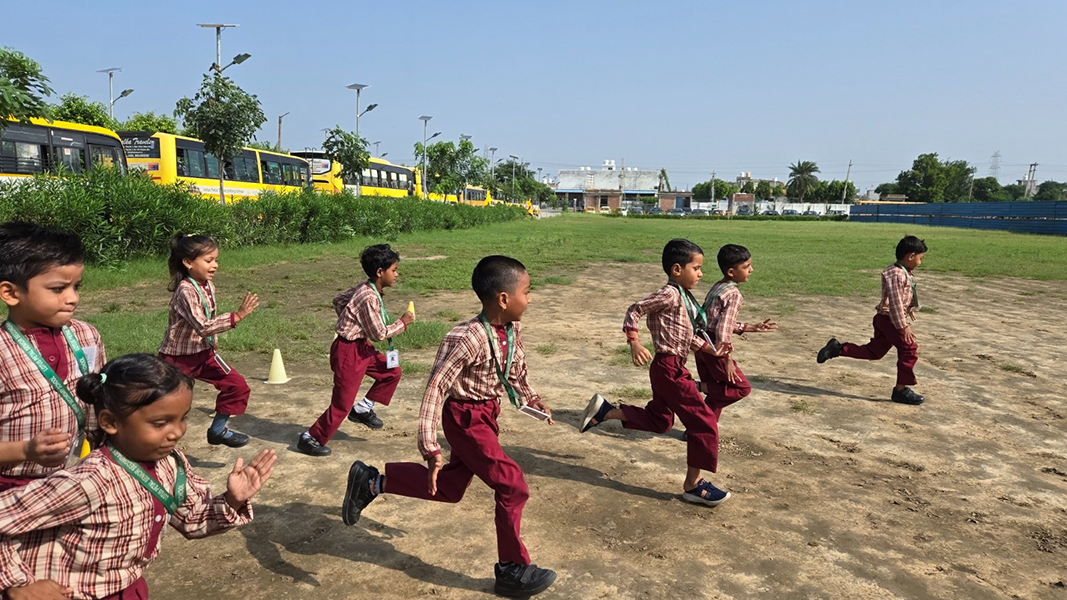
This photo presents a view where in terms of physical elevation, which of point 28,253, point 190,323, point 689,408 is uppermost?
point 28,253

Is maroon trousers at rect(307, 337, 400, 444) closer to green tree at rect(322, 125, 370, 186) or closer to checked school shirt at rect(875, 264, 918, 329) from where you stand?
checked school shirt at rect(875, 264, 918, 329)

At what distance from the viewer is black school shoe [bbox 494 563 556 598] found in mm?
3109

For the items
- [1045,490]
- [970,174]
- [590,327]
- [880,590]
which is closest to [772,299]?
[590,327]

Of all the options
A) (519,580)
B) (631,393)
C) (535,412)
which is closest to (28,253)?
(535,412)

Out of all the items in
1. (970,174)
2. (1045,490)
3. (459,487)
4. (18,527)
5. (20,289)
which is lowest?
(1045,490)

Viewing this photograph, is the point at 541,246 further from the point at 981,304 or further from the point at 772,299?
the point at 981,304

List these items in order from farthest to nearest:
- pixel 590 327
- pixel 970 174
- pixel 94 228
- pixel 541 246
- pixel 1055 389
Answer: pixel 970 174 → pixel 541 246 → pixel 94 228 → pixel 590 327 → pixel 1055 389

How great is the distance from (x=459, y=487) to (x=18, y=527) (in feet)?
6.12

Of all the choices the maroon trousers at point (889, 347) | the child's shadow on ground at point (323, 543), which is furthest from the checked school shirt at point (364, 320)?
the maroon trousers at point (889, 347)

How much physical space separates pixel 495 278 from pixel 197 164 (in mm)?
25643

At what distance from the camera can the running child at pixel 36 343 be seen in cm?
236

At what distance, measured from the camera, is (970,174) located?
364 feet

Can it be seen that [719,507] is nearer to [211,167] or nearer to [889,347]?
[889,347]

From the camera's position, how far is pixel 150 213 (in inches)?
570
